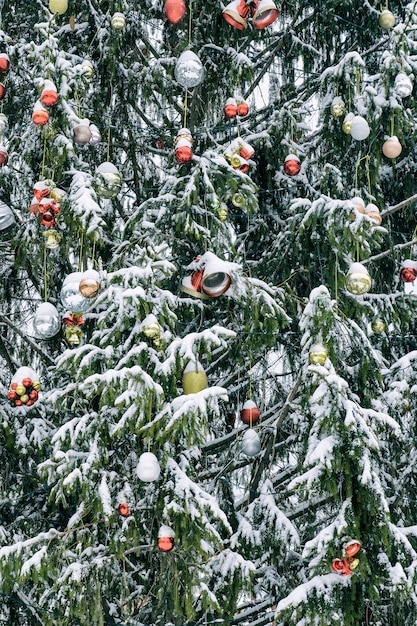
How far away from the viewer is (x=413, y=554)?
19.0 ft

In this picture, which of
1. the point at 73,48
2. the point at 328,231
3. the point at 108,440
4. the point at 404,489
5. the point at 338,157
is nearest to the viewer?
the point at 108,440

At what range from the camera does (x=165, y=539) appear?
5242mm

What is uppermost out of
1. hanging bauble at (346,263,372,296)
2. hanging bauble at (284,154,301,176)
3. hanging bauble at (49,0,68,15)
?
hanging bauble at (49,0,68,15)

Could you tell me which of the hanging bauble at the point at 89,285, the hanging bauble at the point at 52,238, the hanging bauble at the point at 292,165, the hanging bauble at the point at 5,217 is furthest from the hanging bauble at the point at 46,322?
the hanging bauble at the point at 292,165

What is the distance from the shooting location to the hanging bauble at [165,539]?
5.24 m

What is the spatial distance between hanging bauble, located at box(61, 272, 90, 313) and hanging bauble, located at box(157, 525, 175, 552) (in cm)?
144

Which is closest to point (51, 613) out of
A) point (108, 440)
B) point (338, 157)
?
point (108, 440)

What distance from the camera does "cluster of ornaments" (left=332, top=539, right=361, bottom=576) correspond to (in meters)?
4.99

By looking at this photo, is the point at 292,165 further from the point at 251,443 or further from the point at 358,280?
the point at 251,443

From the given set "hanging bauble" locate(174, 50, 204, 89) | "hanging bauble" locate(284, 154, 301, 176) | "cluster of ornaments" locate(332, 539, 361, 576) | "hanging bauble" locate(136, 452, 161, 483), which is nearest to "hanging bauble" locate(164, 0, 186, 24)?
"hanging bauble" locate(174, 50, 204, 89)

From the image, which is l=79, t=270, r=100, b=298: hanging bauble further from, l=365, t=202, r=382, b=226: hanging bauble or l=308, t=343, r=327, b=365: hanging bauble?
l=365, t=202, r=382, b=226: hanging bauble

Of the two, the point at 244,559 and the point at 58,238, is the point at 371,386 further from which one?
the point at 58,238

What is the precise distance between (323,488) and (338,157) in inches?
128

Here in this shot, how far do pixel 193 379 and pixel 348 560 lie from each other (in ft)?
4.44
